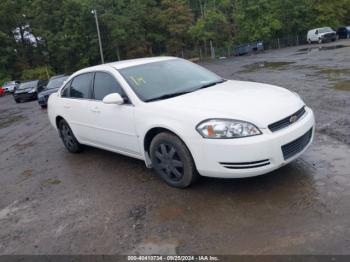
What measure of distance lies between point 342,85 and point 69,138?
7.53 m

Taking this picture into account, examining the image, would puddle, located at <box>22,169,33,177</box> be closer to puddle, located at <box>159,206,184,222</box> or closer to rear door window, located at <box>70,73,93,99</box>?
rear door window, located at <box>70,73,93,99</box>

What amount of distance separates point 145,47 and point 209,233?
53.4 meters

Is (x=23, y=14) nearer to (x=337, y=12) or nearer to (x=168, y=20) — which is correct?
(x=168, y=20)

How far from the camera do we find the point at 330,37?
43.2 metres

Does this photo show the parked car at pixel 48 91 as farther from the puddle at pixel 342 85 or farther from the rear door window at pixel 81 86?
the puddle at pixel 342 85

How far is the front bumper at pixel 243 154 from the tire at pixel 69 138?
10.8ft

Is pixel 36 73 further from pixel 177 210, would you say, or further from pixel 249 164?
pixel 249 164

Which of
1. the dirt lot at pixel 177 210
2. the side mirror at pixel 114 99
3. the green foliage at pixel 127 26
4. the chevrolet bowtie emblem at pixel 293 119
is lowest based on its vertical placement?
the dirt lot at pixel 177 210

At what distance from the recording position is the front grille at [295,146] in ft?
13.9

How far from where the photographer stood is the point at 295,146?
438 cm

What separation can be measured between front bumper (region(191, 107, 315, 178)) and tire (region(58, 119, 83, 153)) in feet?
10.8

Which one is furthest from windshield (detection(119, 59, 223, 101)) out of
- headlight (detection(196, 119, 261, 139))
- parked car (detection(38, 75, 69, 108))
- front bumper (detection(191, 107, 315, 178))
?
parked car (detection(38, 75, 69, 108))

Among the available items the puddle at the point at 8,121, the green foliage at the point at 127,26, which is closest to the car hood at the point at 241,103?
the puddle at the point at 8,121

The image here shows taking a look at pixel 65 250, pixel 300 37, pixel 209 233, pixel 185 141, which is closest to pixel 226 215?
pixel 209 233
